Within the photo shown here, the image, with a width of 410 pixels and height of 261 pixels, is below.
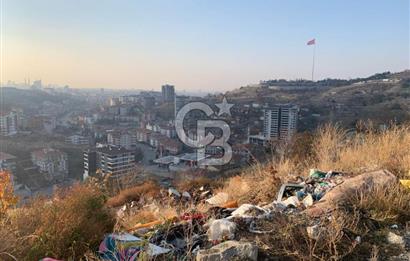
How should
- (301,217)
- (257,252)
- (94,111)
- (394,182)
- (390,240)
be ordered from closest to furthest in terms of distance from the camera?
(257,252)
(390,240)
(301,217)
(394,182)
(94,111)

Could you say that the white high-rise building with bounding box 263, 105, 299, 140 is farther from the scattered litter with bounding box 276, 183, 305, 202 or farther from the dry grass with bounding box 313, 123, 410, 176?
the scattered litter with bounding box 276, 183, 305, 202

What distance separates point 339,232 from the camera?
6.29ft

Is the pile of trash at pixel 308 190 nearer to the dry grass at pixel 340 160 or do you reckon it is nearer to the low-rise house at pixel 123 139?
the dry grass at pixel 340 160

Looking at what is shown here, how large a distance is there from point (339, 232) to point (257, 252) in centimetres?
55

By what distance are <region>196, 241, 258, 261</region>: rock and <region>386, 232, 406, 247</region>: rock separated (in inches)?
38.4

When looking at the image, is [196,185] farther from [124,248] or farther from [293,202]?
[124,248]

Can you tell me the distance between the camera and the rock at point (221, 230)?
2104mm

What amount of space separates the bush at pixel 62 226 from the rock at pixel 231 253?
806mm

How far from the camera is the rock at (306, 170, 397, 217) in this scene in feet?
7.78

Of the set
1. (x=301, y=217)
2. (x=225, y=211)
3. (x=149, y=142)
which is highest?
(x=301, y=217)

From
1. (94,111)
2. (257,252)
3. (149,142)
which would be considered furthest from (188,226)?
(94,111)

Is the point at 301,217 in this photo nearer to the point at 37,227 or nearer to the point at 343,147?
the point at 37,227

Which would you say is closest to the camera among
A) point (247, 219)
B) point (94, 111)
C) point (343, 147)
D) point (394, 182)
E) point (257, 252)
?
point (257, 252)

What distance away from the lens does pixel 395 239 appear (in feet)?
6.72
